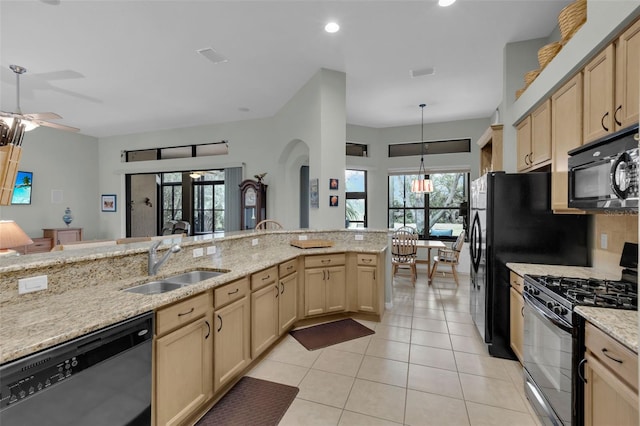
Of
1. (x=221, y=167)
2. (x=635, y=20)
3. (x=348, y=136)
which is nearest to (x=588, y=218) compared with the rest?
(x=635, y=20)

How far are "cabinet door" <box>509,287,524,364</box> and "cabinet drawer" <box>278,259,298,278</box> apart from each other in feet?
6.97

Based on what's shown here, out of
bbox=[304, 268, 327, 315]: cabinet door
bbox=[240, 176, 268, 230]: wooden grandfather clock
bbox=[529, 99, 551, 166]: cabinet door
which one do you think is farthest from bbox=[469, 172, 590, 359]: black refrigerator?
bbox=[240, 176, 268, 230]: wooden grandfather clock

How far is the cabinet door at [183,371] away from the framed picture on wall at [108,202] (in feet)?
24.0

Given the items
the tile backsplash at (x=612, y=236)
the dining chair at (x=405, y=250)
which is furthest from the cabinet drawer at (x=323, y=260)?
the tile backsplash at (x=612, y=236)

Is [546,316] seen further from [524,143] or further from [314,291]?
[314,291]

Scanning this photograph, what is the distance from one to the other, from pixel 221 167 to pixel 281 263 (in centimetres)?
440

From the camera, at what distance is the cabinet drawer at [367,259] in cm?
363

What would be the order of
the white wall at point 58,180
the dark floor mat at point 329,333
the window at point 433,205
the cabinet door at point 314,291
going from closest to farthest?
1. the dark floor mat at point 329,333
2. the cabinet door at point 314,291
3. the white wall at point 58,180
4. the window at point 433,205

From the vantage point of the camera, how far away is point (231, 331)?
2.24m

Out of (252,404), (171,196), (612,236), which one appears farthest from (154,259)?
(171,196)

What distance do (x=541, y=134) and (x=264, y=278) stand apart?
2.92 meters

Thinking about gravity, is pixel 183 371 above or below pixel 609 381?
below

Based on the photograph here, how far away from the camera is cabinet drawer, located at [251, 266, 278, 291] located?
8.35 feet

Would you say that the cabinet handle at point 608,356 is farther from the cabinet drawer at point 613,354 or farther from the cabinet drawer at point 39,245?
the cabinet drawer at point 39,245
